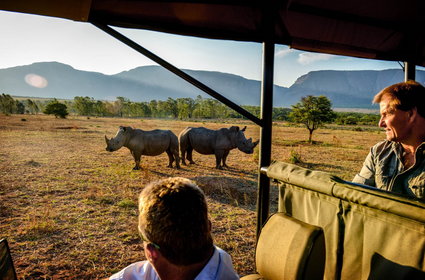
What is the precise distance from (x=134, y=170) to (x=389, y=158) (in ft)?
32.2

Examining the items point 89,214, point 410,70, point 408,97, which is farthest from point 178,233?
point 89,214

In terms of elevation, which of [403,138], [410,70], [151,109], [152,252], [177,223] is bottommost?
[152,252]

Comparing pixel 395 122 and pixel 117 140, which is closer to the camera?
pixel 395 122

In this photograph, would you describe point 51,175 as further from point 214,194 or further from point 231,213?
point 231,213

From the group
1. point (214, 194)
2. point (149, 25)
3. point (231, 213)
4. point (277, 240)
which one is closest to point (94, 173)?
point (214, 194)

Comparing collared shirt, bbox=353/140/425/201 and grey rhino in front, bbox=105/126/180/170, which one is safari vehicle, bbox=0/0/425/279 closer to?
collared shirt, bbox=353/140/425/201

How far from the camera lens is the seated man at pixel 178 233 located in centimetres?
100

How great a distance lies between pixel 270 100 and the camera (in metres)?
2.45

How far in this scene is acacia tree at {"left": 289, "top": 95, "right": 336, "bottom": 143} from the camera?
28859mm

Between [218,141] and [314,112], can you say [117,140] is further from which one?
[314,112]

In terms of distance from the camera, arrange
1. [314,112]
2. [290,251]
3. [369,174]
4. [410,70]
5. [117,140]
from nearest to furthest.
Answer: [290,251] < [369,174] < [410,70] < [117,140] < [314,112]

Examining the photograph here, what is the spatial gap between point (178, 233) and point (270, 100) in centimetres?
176

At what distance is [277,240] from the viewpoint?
148 cm

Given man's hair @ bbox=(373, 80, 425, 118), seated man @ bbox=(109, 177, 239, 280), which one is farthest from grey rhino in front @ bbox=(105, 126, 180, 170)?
seated man @ bbox=(109, 177, 239, 280)
